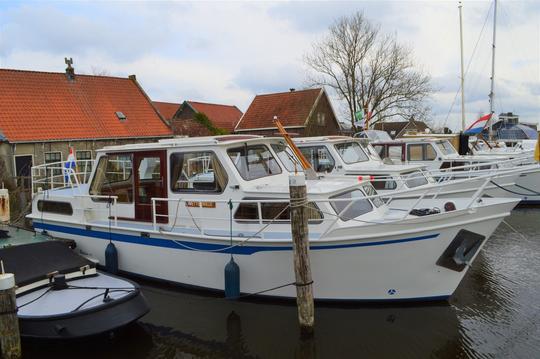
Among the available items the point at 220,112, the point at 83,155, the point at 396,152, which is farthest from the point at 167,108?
the point at 396,152

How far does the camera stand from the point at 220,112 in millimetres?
44625

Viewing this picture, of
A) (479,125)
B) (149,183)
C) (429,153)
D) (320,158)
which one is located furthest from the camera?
(479,125)

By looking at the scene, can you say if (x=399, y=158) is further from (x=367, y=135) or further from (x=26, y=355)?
(x=26, y=355)

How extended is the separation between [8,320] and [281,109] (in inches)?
1082

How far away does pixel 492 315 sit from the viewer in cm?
727

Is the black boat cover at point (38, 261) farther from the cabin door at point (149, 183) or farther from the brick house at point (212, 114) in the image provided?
the brick house at point (212, 114)

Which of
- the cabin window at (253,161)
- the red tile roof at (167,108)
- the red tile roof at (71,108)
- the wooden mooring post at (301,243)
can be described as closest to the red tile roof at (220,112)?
the red tile roof at (167,108)

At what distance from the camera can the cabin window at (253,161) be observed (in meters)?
7.76

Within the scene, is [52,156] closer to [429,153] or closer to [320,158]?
[320,158]

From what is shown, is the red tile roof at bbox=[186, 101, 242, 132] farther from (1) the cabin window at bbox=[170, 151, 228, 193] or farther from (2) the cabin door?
(1) the cabin window at bbox=[170, 151, 228, 193]

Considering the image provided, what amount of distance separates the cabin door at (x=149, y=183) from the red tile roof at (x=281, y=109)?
74.0ft

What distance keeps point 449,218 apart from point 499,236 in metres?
6.94

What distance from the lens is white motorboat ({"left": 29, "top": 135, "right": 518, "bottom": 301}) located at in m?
6.62

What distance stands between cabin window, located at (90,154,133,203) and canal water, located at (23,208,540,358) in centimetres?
201
